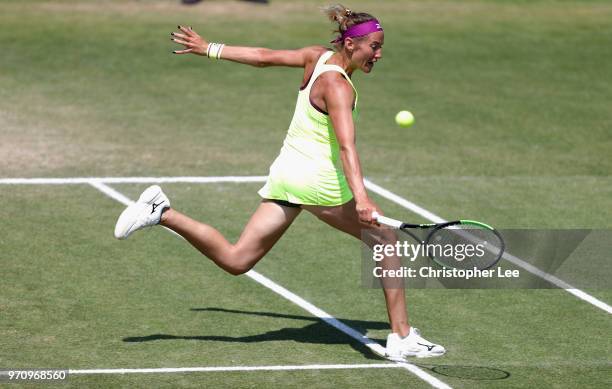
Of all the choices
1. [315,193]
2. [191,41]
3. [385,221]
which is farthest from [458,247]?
[191,41]

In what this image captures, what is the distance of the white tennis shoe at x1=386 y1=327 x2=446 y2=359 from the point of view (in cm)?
978

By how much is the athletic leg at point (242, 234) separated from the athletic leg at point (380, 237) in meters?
0.27

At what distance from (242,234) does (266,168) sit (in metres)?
5.86

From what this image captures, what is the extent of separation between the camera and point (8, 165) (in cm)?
1556

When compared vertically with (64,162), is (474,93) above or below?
above

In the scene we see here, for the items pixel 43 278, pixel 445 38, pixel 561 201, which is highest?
pixel 445 38

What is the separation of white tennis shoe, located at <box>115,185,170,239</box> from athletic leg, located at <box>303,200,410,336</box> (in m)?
1.16

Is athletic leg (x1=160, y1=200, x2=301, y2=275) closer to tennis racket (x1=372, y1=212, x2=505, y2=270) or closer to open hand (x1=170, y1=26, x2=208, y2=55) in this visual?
tennis racket (x1=372, y1=212, x2=505, y2=270)

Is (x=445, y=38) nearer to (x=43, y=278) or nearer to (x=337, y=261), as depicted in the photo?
(x=337, y=261)

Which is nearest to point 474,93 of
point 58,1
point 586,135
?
point 586,135

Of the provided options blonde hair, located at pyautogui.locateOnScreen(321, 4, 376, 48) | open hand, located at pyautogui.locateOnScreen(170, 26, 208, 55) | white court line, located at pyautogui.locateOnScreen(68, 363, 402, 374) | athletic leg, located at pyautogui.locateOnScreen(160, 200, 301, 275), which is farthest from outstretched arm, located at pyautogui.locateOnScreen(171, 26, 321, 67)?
white court line, located at pyautogui.locateOnScreen(68, 363, 402, 374)

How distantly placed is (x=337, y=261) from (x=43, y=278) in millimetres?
2888

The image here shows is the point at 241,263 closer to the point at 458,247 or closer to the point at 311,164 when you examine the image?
the point at 311,164

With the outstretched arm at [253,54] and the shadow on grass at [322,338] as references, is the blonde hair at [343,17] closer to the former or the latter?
the outstretched arm at [253,54]
